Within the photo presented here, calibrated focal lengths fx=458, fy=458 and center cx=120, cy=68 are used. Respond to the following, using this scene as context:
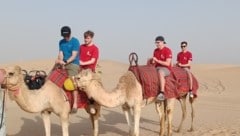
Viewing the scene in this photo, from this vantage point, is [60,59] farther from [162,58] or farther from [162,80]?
[162,58]

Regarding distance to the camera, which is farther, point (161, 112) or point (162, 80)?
point (161, 112)

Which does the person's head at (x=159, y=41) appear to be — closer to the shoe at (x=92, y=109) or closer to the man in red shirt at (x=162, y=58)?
the man in red shirt at (x=162, y=58)

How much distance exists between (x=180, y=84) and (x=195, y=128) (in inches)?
77.5

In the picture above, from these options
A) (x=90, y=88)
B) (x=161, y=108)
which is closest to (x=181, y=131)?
(x=161, y=108)

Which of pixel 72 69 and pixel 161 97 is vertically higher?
pixel 72 69

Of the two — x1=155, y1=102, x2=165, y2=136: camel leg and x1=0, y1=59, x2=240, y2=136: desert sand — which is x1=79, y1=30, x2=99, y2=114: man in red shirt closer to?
x1=155, y1=102, x2=165, y2=136: camel leg

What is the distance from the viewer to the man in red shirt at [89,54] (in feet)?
31.9

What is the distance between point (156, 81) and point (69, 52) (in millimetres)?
2208


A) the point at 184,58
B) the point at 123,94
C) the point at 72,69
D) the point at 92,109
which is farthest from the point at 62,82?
the point at 184,58

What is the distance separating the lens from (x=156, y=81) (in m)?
10.6

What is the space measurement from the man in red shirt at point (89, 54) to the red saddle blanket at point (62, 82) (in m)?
0.21

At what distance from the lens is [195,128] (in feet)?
42.9

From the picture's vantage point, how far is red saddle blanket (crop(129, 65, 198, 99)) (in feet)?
33.3

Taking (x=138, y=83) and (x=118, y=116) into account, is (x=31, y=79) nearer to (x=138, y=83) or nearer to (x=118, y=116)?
(x=138, y=83)
